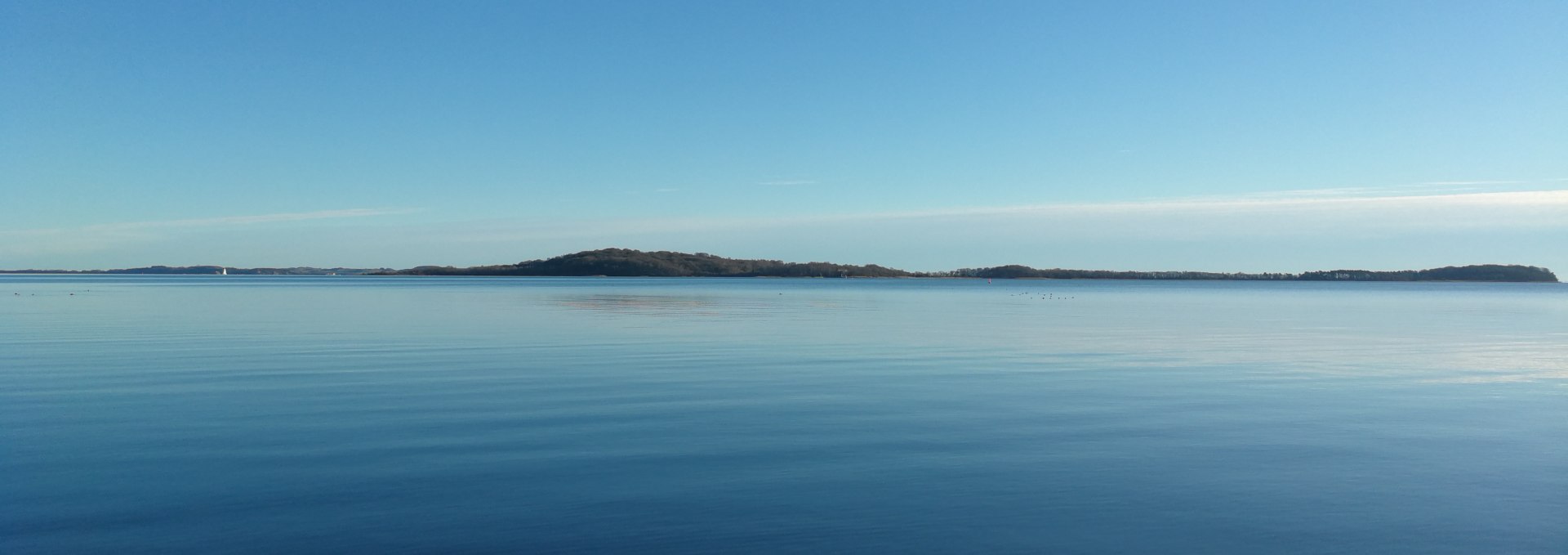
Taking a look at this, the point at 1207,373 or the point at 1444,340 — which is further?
the point at 1444,340

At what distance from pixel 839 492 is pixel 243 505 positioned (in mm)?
4465

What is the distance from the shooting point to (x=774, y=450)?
9.93 meters

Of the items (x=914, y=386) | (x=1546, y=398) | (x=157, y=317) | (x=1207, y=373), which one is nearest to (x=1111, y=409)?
(x=914, y=386)

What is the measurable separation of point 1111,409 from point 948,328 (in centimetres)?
1756

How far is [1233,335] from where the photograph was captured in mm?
28203

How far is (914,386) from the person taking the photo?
50.2 feet

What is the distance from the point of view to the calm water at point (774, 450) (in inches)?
279

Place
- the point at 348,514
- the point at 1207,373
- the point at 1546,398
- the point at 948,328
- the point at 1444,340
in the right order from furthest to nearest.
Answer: the point at 948,328, the point at 1444,340, the point at 1207,373, the point at 1546,398, the point at 348,514

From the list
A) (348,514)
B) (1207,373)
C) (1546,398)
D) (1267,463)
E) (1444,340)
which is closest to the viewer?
(348,514)

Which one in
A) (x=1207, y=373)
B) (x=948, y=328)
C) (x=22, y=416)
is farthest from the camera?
(x=948, y=328)

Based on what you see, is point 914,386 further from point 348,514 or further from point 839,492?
point 348,514

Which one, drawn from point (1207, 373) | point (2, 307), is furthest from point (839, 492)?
point (2, 307)

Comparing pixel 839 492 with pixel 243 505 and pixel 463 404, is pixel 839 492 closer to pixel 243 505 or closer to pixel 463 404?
pixel 243 505

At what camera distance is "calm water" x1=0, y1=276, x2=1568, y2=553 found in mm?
7094
